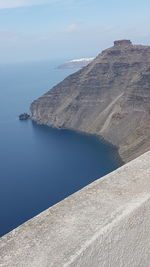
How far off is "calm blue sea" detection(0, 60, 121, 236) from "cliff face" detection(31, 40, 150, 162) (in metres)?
6.25

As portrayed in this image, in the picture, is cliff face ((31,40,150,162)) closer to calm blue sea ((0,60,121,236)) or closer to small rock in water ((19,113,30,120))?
small rock in water ((19,113,30,120))

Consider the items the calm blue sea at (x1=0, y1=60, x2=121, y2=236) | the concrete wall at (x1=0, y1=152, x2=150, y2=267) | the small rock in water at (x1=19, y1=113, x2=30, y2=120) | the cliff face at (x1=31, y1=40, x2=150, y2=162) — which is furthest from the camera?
the small rock in water at (x1=19, y1=113, x2=30, y2=120)

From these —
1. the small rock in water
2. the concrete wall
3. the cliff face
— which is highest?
the concrete wall

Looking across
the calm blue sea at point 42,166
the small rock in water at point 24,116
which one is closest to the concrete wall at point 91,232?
the calm blue sea at point 42,166

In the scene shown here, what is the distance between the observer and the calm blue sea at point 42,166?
69.8 metres

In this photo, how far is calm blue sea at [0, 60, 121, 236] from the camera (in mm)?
69812

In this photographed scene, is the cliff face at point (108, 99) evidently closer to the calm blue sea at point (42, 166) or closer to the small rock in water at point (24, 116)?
the small rock in water at point (24, 116)

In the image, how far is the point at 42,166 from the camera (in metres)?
96.3

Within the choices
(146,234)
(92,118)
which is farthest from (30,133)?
(146,234)

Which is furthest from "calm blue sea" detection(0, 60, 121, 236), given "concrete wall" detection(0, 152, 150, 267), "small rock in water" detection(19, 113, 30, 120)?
"concrete wall" detection(0, 152, 150, 267)

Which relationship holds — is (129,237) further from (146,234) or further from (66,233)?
(66,233)

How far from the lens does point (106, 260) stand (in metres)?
10.6

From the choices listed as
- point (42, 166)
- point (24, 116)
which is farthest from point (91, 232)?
point (24, 116)

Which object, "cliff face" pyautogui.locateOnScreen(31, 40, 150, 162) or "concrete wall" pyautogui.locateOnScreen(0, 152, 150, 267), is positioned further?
"cliff face" pyautogui.locateOnScreen(31, 40, 150, 162)
